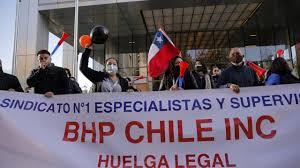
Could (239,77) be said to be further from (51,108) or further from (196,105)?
(51,108)

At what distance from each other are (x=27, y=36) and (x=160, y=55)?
15.2 m

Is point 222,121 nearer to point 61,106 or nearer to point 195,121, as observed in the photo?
point 195,121

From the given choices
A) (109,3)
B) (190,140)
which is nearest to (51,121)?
(190,140)

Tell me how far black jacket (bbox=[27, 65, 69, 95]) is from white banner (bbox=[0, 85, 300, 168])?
2.91 feet

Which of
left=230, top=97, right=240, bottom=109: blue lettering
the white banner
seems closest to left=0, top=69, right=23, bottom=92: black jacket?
the white banner

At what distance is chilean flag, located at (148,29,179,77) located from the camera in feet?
15.6

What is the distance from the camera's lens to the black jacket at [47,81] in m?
4.43

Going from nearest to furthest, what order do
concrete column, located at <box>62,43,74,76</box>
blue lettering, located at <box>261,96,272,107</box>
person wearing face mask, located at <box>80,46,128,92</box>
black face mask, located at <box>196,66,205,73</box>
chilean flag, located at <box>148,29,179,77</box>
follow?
blue lettering, located at <box>261,96,272,107</box> < person wearing face mask, located at <box>80,46,128,92</box> < chilean flag, located at <box>148,29,179,77</box> < black face mask, located at <box>196,66,205,73</box> < concrete column, located at <box>62,43,74,76</box>

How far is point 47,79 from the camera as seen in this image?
4.46 m

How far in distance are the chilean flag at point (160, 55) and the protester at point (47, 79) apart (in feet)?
3.90

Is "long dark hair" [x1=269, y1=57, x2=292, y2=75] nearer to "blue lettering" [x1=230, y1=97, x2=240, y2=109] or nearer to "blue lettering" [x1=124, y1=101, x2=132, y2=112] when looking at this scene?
"blue lettering" [x1=230, y1=97, x2=240, y2=109]

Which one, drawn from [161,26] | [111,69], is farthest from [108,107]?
[161,26]

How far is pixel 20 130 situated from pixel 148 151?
4.08ft

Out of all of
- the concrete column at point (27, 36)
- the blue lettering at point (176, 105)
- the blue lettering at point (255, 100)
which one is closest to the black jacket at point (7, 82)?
the blue lettering at point (176, 105)
